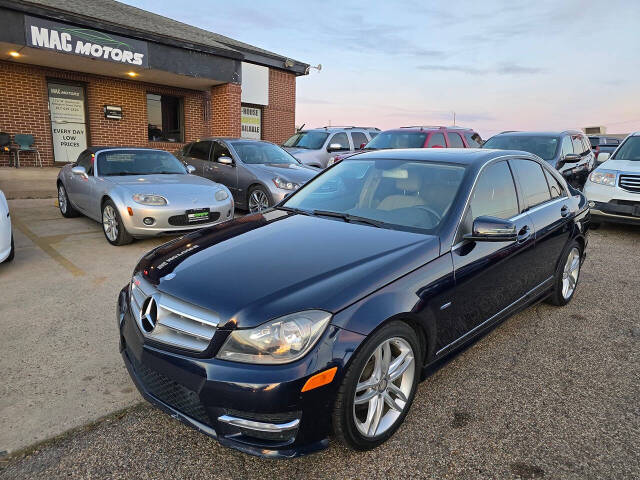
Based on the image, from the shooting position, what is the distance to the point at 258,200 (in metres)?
8.66

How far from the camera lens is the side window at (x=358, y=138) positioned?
13.4 m

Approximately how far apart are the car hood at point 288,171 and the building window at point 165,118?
331 inches

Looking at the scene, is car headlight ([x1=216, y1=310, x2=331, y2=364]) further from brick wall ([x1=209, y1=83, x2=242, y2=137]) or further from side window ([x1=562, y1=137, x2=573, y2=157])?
brick wall ([x1=209, y1=83, x2=242, y2=137])

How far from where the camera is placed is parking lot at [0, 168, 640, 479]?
7.46 ft

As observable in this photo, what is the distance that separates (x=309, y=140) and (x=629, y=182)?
7.98 m

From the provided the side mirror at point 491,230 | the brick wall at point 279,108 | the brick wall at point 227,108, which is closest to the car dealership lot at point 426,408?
the side mirror at point 491,230

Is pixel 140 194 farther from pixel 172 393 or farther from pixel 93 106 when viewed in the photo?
pixel 93 106

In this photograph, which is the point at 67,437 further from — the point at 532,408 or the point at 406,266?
the point at 532,408

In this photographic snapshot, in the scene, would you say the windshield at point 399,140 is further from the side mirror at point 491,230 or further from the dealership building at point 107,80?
the side mirror at point 491,230

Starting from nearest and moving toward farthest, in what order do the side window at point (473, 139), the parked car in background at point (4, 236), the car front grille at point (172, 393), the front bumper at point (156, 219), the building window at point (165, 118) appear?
the car front grille at point (172, 393)
the parked car in background at point (4, 236)
the front bumper at point (156, 219)
the side window at point (473, 139)
the building window at point (165, 118)

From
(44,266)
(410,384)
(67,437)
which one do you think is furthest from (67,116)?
(410,384)

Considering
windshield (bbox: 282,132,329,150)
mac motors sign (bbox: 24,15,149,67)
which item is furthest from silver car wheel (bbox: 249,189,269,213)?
mac motors sign (bbox: 24,15,149,67)

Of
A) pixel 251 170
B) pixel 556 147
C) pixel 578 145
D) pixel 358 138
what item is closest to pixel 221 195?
pixel 251 170

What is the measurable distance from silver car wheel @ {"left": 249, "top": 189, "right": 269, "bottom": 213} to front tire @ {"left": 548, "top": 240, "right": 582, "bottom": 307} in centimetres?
528
